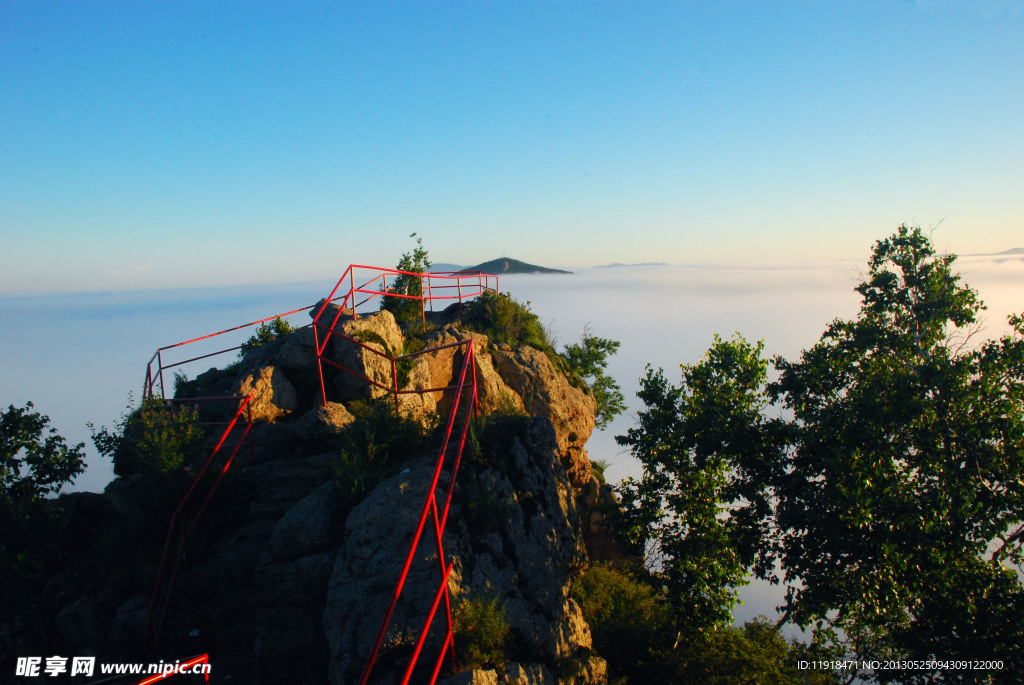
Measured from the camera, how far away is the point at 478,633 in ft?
25.3

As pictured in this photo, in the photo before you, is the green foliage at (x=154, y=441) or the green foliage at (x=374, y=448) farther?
the green foliage at (x=154, y=441)


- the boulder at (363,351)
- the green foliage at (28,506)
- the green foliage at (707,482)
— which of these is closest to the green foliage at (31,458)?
the green foliage at (28,506)

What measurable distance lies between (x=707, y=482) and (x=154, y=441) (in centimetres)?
1081

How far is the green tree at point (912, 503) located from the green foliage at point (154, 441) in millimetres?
11763

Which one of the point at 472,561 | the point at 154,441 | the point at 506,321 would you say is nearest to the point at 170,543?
the point at 154,441

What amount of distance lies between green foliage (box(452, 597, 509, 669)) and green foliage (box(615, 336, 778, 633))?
5334 millimetres

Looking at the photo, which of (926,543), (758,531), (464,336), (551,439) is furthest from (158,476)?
(926,543)

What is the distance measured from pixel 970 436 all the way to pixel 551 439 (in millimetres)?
7710

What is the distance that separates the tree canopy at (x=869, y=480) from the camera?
10.1 metres

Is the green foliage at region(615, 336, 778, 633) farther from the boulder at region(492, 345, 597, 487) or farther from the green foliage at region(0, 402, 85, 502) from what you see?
the green foliage at region(0, 402, 85, 502)

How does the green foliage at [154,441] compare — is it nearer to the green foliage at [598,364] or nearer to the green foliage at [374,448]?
the green foliage at [374,448]

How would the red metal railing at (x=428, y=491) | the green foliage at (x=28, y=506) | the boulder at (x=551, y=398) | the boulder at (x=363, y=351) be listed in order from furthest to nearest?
the boulder at (x=551, y=398) < the boulder at (x=363, y=351) < the green foliage at (x=28, y=506) < the red metal railing at (x=428, y=491)

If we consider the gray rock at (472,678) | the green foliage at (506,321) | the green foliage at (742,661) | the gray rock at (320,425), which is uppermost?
the green foliage at (506,321)

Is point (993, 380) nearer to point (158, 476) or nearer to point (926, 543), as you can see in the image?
point (926, 543)
